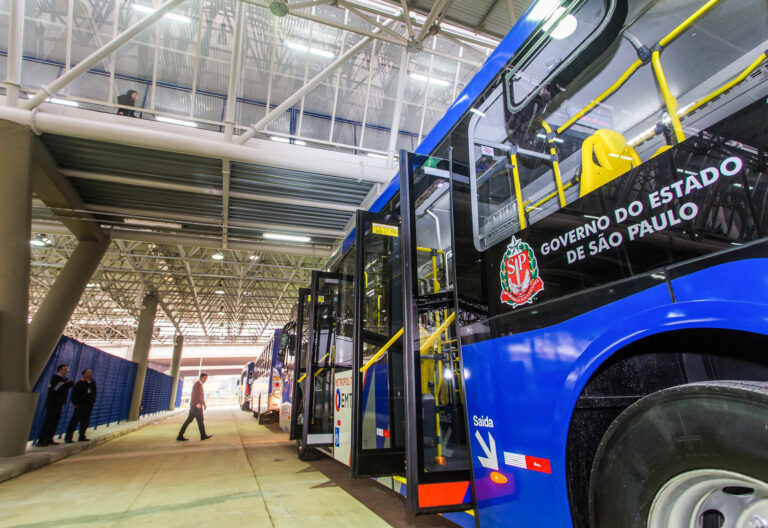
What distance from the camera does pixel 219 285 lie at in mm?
20031

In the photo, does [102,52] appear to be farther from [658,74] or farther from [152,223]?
[658,74]

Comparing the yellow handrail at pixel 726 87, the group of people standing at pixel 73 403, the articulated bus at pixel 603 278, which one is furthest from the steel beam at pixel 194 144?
the yellow handrail at pixel 726 87

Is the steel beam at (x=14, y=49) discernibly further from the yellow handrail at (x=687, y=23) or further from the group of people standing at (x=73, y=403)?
the yellow handrail at (x=687, y=23)

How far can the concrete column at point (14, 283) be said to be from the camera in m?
5.86

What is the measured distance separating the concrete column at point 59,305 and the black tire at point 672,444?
9251 mm

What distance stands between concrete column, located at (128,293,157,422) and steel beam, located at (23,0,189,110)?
13.8 metres

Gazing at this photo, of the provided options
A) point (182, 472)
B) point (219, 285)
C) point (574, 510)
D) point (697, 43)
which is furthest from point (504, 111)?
point (219, 285)

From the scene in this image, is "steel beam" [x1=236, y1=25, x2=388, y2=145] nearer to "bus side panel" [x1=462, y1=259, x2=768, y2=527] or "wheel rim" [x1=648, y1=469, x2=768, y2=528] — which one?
"bus side panel" [x1=462, y1=259, x2=768, y2=527]

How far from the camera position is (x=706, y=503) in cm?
112

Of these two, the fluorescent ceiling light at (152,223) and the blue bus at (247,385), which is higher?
the fluorescent ceiling light at (152,223)

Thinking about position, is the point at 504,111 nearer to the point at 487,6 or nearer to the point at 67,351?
the point at 487,6

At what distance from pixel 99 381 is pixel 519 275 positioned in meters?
14.7

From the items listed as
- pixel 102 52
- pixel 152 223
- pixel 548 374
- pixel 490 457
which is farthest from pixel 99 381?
pixel 548 374

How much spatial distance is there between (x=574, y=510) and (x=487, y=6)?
8.21m
